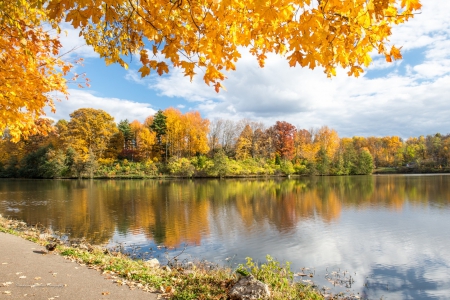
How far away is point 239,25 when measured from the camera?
10.7 feet

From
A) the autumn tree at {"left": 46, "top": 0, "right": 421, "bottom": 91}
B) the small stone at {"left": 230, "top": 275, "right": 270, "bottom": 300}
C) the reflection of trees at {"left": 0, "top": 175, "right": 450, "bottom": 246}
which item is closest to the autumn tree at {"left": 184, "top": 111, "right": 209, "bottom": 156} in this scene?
the reflection of trees at {"left": 0, "top": 175, "right": 450, "bottom": 246}

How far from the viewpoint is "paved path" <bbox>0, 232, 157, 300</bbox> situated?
4.51 metres

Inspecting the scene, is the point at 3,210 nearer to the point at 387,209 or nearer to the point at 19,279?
the point at 19,279

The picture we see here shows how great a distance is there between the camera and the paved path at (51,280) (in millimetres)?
4512

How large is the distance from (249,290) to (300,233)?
29.4 ft

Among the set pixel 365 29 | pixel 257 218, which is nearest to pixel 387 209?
pixel 257 218

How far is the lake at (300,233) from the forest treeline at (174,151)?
29383 mm

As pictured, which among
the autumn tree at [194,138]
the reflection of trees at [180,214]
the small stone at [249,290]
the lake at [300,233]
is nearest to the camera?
the small stone at [249,290]

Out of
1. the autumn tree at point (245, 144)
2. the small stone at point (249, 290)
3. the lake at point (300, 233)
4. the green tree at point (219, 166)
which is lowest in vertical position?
the lake at point (300, 233)

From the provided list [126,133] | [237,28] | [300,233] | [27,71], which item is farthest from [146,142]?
[237,28]

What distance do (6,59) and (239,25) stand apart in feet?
15.7

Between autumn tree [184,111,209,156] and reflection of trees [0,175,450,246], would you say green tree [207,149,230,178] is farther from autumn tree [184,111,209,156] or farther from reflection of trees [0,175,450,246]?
reflection of trees [0,175,450,246]

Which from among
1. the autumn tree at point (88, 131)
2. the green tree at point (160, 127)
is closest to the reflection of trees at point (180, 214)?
the autumn tree at point (88, 131)

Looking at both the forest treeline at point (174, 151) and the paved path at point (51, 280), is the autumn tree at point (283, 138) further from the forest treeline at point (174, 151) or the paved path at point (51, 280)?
the paved path at point (51, 280)
